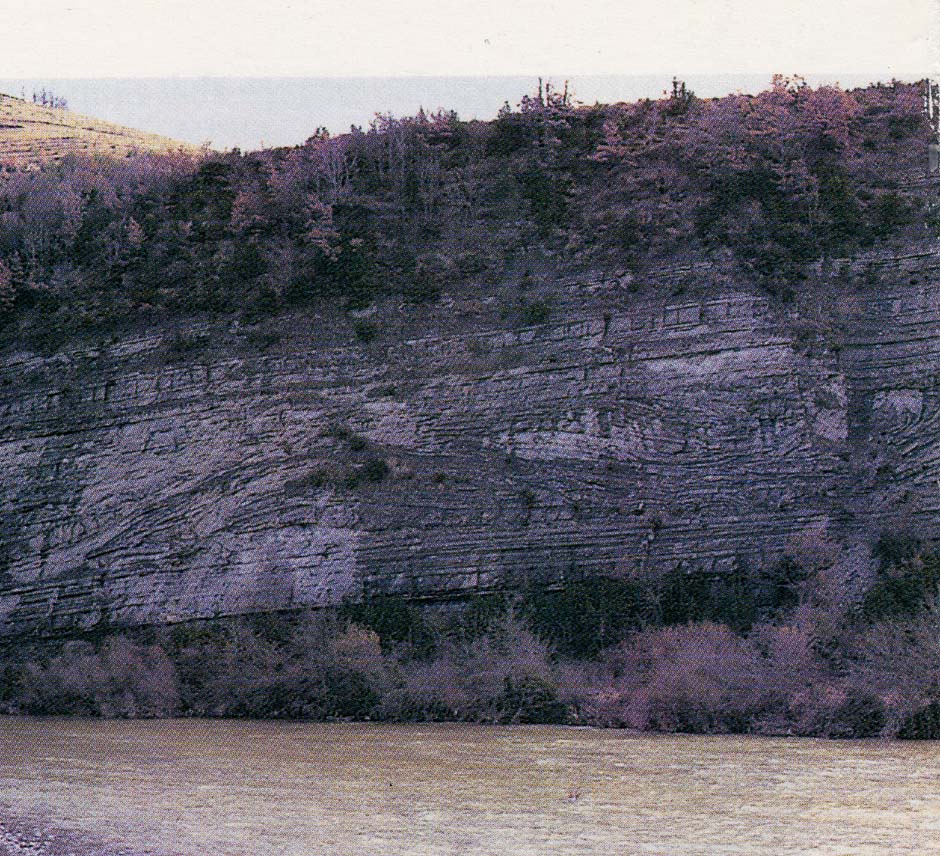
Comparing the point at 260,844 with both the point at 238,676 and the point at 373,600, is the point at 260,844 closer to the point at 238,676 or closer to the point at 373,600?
the point at 238,676

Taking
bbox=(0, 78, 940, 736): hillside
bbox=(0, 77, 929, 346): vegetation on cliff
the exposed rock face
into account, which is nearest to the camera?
bbox=(0, 78, 940, 736): hillside

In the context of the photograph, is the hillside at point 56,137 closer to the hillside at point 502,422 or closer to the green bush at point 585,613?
the hillside at point 502,422

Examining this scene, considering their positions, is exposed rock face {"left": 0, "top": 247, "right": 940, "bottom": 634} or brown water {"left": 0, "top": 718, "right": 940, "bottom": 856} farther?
exposed rock face {"left": 0, "top": 247, "right": 940, "bottom": 634}

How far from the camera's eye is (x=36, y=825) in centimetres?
1440

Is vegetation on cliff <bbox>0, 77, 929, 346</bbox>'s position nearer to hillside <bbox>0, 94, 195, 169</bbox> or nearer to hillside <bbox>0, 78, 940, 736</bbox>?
hillside <bbox>0, 78, 940, 736</bbox>

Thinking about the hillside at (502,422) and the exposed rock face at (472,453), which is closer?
the hillside at (502,422)

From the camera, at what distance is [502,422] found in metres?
30.4

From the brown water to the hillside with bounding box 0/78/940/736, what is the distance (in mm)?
2825

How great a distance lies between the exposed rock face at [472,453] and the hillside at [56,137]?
53.5 ft

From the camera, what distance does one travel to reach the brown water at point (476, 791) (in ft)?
44.8

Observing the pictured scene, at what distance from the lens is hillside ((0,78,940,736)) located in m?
26.3

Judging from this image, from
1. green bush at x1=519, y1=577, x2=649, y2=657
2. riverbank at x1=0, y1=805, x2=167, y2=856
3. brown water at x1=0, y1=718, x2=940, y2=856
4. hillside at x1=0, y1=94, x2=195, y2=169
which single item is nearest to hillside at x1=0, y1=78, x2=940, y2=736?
green bush at x1=519, y1=577, x2=649, y2=657

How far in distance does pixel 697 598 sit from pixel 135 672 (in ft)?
34.1

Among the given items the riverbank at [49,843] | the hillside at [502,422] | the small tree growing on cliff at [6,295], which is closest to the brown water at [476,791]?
the riverbank at [49,843]
